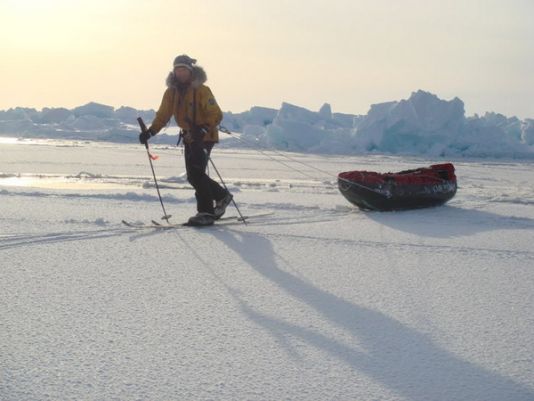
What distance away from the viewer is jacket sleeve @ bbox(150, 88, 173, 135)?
412 cm

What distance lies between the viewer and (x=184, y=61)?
3.92 m

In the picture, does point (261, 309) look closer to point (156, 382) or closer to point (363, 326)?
point (363, 326)

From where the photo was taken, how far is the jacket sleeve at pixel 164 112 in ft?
13.5

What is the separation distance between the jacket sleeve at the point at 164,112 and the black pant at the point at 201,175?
9.6 inches

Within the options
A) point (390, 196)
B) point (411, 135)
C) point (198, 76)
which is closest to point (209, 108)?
point (198, 76)

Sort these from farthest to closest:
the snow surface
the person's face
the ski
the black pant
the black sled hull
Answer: the black sled hull, the black pant, the person's face, the ski, the snow surface

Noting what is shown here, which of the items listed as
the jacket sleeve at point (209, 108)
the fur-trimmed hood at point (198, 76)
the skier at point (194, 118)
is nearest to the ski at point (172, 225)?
the skier at point (194, 118)

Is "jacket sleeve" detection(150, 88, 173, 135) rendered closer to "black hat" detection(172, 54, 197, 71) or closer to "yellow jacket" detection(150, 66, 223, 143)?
"yellow jacket" detection(150, 66, 223, 143)

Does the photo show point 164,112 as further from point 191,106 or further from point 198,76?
point 198,76

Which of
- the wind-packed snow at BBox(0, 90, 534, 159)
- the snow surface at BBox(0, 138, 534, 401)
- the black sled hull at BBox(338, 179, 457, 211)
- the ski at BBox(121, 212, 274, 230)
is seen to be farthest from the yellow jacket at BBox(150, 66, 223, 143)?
the wind-packed snow at BBox(0, 90, 534, 159)

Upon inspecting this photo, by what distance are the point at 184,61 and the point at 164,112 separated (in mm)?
428

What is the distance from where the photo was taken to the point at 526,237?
147 inches

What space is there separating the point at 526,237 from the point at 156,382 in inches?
121

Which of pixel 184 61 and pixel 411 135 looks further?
pixel 411 135
